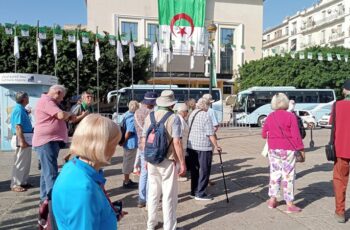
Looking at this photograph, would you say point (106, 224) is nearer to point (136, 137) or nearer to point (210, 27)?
point (136, 137)

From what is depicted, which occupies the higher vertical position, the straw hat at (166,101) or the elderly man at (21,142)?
the straw hat at (166,101)

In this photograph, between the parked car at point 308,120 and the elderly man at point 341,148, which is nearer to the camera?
the elderly man at point 341,148

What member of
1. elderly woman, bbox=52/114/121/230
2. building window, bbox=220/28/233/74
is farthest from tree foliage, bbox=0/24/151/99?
elderly woman, bbox=52/114/121/230

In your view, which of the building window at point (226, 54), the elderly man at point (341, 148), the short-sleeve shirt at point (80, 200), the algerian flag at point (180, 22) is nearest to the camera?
the short-sleeve shirt at point (80, 200)

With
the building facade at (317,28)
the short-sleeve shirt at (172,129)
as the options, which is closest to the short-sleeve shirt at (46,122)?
the short-sleeve shirt at (172,129)

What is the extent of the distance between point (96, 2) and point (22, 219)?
46627 mm

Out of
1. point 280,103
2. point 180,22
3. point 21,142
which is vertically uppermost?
point 180,22

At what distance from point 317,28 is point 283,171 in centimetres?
6743

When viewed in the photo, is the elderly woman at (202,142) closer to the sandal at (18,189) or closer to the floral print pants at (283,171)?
the floral print pants at (283,171)

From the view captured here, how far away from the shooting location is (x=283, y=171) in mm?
4941

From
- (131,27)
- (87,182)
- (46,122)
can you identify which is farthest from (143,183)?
(131,27)

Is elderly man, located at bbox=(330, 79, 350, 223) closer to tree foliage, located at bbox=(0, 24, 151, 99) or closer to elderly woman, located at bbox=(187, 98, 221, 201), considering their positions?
elderly woman, located at bbox=(187, 98, 221, 201)

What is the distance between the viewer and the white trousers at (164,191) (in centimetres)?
398

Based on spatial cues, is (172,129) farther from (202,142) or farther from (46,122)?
(46,122)
